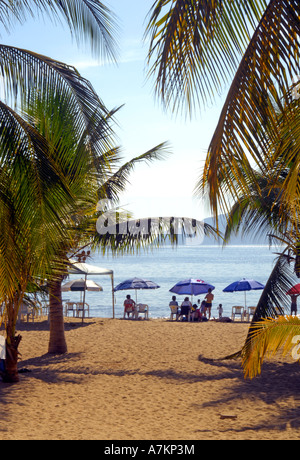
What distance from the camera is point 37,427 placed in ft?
22.9

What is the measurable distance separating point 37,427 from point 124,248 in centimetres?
741

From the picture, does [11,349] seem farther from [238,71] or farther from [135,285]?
[135,285]

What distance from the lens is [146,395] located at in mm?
9109

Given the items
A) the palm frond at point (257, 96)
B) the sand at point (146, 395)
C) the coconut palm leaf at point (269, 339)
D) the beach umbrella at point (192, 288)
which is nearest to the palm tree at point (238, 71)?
the palm frond at point (257, 96)

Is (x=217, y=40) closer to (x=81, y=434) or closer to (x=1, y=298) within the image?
(x=1, y=298)

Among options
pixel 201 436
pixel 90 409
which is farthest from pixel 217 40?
pixel 90 409

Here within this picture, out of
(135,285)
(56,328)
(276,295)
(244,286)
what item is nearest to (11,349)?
(56,328)

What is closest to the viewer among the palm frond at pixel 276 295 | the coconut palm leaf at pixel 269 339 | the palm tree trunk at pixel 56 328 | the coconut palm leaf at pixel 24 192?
the coconut palm leaf at pixel 269 339

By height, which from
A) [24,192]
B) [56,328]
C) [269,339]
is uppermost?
A: [24,192]
